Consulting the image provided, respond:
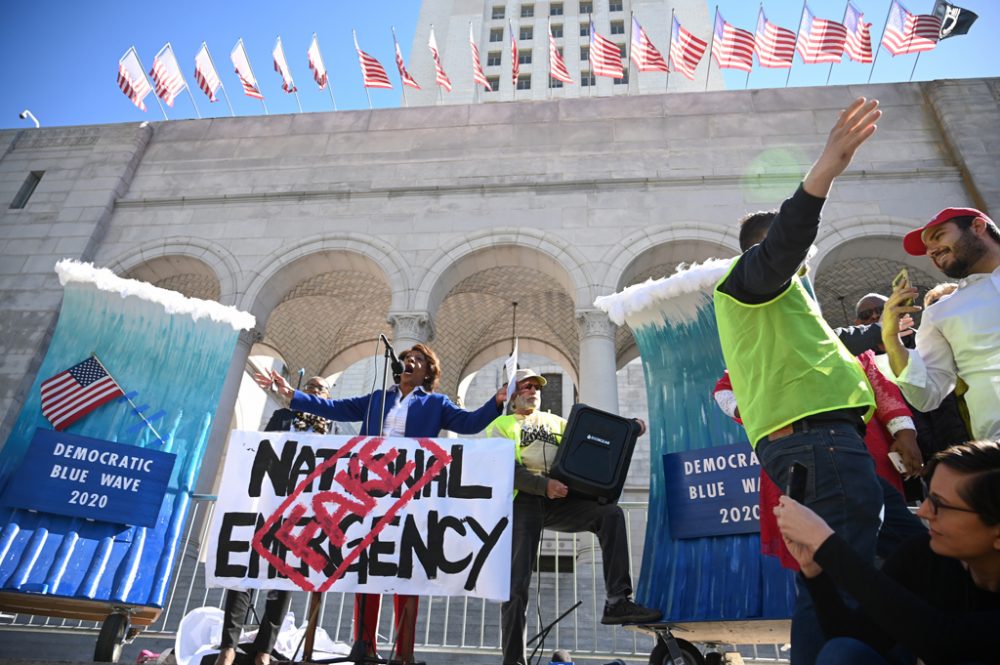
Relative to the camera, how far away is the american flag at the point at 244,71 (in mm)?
13867

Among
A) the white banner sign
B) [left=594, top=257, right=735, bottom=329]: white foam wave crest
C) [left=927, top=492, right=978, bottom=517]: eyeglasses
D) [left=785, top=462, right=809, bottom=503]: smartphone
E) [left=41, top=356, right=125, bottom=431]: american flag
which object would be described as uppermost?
[left=594, top=257, right=735, bottom=329]: white foam wave crest

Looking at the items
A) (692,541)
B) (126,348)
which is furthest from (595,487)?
(126,348)

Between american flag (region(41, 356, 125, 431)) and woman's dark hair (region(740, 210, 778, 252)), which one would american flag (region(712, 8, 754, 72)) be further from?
american flag (region(41, 356, 125, 431))

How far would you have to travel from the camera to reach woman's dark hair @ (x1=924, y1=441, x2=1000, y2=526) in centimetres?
176

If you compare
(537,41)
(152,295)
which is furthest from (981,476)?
(537,41)

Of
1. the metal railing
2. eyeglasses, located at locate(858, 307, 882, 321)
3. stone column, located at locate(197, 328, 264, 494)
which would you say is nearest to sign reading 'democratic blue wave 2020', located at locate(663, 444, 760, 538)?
the metal railing

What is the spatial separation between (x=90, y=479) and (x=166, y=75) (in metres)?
10.8

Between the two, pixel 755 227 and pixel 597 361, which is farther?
pixel 597 361

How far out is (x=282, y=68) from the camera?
14.4 meters

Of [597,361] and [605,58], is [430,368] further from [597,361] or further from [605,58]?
[605,58]

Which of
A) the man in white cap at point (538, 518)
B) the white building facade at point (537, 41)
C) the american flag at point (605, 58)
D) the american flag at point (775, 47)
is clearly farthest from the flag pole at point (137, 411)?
the white building facade at point (537, 41)

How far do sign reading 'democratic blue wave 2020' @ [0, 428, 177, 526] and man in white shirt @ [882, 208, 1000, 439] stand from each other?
18.6 ft

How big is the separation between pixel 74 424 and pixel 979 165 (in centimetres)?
1317

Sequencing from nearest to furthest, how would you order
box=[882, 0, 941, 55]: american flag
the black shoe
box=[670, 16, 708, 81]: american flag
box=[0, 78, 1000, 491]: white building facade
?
1. the black shoe
2. box=[0, 78, 1000, 491]: white building facade
3. box=[882, 0, 941, 55]: american flag
4. box=[670, 16, 708, 81]: american flag
